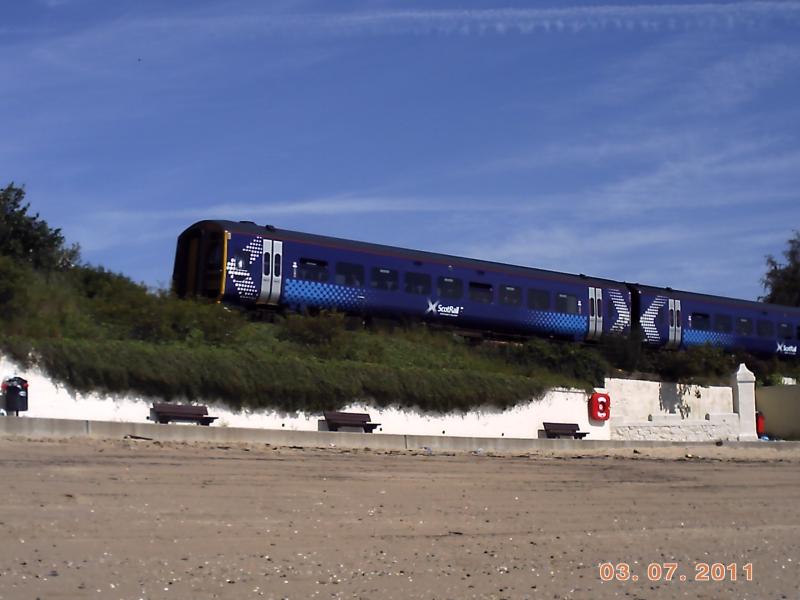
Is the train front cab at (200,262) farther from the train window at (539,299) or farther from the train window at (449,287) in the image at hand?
the train window at (539,299)

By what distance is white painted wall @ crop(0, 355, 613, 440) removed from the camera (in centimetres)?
2253

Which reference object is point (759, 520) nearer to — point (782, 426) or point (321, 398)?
point (321, 398)

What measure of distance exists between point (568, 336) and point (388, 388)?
12613mm

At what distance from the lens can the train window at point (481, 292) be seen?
3584 cm

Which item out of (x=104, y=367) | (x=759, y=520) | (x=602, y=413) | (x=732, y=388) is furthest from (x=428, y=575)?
(x=732, y=388)

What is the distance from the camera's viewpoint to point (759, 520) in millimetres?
14570

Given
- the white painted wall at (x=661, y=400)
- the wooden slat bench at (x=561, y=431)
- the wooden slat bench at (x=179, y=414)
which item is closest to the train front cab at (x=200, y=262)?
the wooden slat bench at (x=179, y=414)

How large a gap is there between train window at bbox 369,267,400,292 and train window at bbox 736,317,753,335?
633 inches

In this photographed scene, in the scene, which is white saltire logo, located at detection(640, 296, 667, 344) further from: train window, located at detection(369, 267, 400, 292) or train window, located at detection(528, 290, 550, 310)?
train window, located at detection(369, 267, 400, 292)

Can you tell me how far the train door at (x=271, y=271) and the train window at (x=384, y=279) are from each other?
127 inches

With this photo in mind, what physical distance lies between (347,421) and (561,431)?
674 centimetres

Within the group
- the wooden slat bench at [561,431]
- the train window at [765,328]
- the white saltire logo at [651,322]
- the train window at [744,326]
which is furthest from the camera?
the train window at [765,328]

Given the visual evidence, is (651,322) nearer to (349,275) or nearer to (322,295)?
(349,275)
